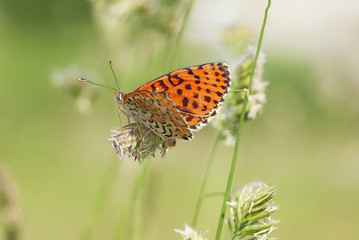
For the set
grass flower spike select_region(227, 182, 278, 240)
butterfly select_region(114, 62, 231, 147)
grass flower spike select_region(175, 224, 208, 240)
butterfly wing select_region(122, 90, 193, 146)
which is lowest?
grass flower spike select_region(175, 224, 208, 240)

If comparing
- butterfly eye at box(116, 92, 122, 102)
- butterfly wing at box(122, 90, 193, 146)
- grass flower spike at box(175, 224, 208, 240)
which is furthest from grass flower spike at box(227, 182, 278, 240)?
butterfly eye at box(116, 92, 122, 102)

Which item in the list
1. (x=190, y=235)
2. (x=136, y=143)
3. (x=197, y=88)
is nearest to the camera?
(x=190, y=235)

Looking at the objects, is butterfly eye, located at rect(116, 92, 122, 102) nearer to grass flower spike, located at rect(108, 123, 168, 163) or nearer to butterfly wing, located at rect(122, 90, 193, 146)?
butterfly wing, located at rect(122, 90, 193, 146)

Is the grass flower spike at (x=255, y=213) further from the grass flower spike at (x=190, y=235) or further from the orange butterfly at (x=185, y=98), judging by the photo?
the orange butterfly at (x=185, y=98)

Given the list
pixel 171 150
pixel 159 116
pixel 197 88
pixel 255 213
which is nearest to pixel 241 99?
pixel 197 88

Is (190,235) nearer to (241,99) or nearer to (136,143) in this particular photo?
(136,143)

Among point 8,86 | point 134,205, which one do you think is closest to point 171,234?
point 134,205

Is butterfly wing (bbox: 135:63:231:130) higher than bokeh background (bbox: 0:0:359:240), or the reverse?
bokeh background (bbox: 0:0:359:240)

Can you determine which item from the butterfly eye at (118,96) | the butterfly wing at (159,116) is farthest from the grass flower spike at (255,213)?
the butterfly eye at (118,96)
